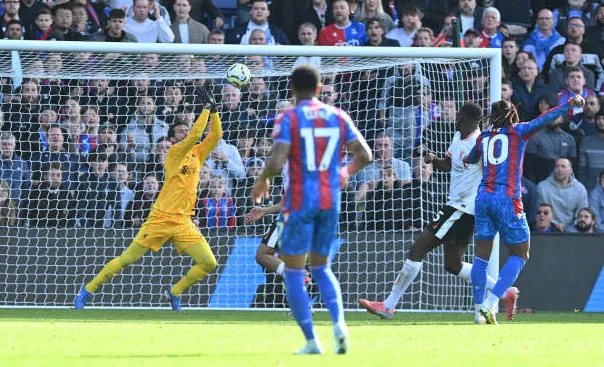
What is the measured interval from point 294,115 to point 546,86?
395 inches

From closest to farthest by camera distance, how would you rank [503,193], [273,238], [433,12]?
[503,193]
[273,238]
[433,12]

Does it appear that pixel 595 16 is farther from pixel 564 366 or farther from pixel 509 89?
pixel 564 366

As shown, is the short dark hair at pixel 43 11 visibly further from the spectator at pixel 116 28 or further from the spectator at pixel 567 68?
the spectator at pixel 567 68

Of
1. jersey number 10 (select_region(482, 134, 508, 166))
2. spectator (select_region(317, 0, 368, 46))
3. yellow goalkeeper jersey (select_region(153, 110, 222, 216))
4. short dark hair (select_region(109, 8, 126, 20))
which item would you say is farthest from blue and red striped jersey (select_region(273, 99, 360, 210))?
spectator (select_region(317, 0, 368, 46))

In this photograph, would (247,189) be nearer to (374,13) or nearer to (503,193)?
(374,13)

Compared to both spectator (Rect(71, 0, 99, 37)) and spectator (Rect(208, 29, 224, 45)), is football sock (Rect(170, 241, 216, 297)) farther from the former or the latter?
spectator (Rect(71, 0, 99, 37))

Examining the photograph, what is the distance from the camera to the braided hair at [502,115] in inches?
420

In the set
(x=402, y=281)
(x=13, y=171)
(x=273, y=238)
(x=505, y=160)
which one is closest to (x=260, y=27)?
(x=13, y=171)

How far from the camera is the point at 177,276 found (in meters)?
14.3

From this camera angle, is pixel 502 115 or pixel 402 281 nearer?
pixel 502 115

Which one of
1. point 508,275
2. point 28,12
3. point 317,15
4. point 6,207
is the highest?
point 317,15

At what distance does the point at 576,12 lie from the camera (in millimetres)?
18625

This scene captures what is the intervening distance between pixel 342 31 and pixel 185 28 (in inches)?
88.1

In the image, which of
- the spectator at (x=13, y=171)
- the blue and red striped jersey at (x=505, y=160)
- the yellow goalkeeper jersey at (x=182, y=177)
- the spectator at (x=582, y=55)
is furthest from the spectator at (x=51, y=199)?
the spectator at (x=582, y=55)
